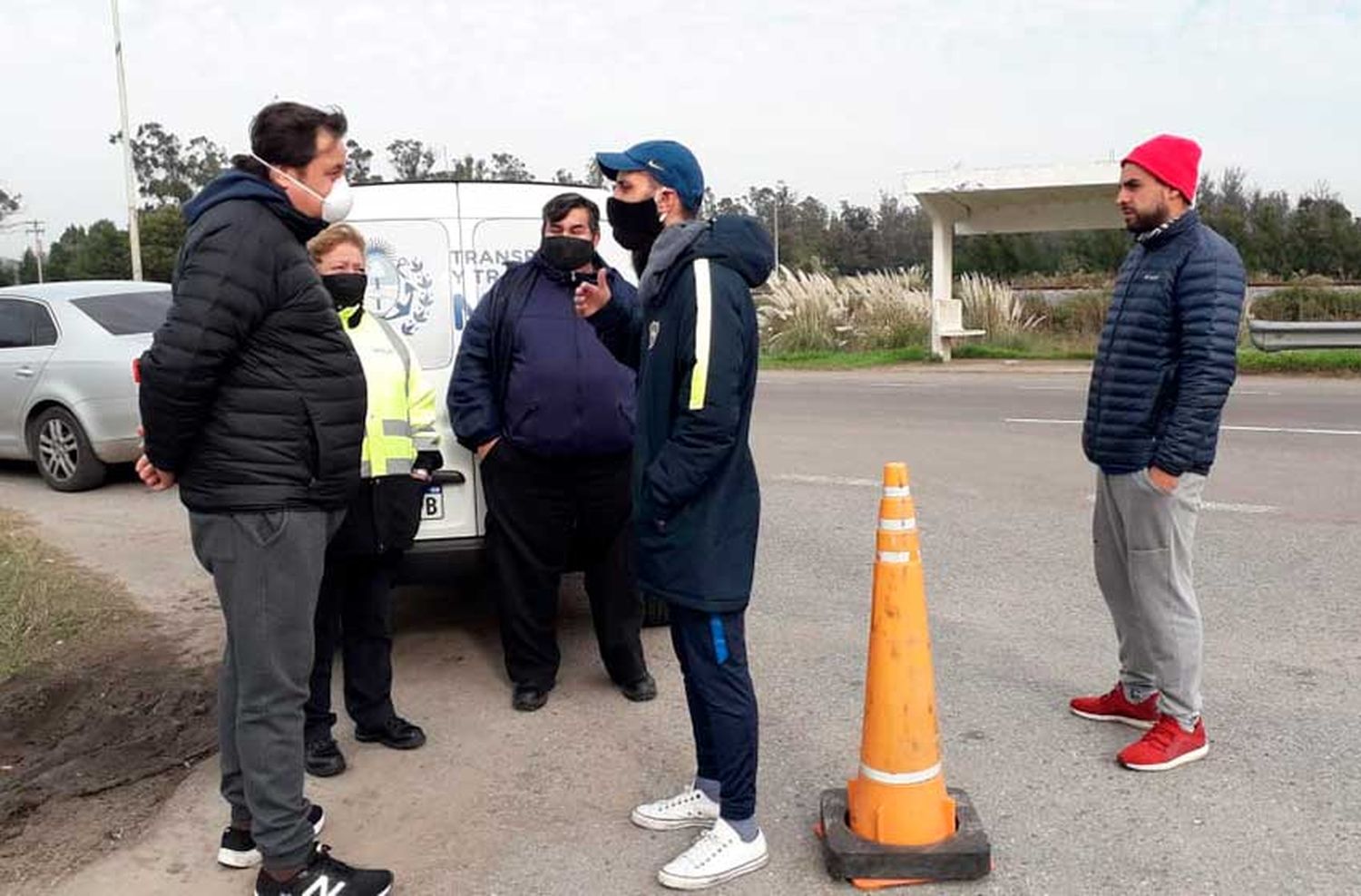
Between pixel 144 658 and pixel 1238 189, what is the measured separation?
59.9m

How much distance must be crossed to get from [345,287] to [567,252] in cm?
86

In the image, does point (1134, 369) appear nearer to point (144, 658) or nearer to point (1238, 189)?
point (144, 658)

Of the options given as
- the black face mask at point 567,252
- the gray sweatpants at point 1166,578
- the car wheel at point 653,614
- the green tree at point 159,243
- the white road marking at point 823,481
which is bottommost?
the car wheel at point 653,614

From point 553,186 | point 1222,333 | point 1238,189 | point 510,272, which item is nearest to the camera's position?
point 1222,333

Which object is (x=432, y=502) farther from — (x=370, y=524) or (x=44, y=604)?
(x=44, y=604)

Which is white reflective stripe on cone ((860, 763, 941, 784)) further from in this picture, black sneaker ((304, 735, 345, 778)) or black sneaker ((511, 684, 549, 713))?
black sneaker ((304, 735, 345, 778))

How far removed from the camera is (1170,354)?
401 cm

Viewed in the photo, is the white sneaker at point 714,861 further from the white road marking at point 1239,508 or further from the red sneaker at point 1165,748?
the white road marking at point 1239,508

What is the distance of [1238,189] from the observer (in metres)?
56.8

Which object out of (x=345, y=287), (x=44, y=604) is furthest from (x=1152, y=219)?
(x=44, y=604)

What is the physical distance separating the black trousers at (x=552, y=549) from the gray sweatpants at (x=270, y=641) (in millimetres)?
1460

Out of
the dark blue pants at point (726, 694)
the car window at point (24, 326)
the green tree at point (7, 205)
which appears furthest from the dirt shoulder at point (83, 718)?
the green tree at point (7, 205)

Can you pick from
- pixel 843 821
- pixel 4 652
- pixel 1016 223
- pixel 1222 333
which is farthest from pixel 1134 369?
pixel 1016 223

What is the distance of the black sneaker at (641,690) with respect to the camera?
4.88 meters
